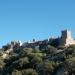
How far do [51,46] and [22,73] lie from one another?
18111mm

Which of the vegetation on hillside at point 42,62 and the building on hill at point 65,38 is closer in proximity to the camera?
the vegetation on hillside at point 42,62

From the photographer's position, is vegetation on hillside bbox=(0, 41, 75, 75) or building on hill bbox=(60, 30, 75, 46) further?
building on hill bbox=(60, 30, 75, 46)

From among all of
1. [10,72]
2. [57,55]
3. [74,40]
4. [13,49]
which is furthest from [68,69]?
[13,49]

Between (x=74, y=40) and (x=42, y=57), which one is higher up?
(x=74, y=40)

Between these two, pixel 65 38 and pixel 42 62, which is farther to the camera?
pixel 65 38

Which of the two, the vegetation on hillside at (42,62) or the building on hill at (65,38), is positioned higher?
the building on hill at (65,38)

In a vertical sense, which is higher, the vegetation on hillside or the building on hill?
the building on hill

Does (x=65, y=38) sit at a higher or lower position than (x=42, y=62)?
higher

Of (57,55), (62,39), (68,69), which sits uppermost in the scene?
(62,39)

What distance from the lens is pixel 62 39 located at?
10362 centimetres

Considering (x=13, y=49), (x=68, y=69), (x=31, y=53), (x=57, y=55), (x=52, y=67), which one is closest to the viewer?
(x=68, y=69)

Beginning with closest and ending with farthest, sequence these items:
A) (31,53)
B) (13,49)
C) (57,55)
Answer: (57,55), (31,53), (13,49)

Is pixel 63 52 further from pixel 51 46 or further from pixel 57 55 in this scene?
pixel 51 46

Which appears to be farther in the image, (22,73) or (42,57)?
(42,57)
